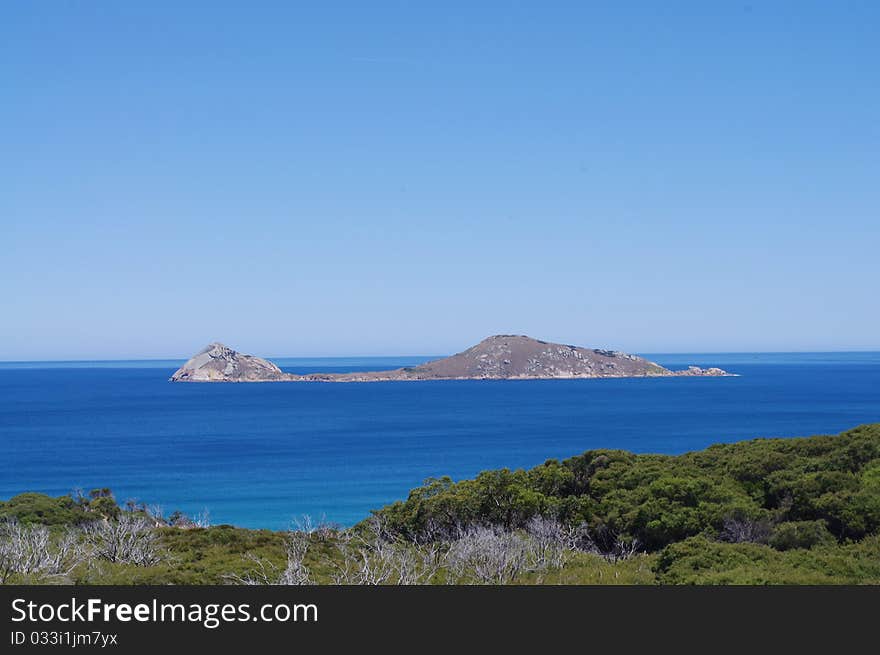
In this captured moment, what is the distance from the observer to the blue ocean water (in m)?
57.8

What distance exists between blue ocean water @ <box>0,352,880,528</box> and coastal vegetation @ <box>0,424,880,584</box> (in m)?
20.0

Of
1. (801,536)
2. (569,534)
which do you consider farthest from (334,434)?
(801,536)

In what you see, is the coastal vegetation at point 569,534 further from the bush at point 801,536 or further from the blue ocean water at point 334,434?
the blue ocean water at point 334,434

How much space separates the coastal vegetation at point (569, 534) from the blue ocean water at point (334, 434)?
19965 millimetres

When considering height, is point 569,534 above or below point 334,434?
above

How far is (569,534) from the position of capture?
25.7 metres

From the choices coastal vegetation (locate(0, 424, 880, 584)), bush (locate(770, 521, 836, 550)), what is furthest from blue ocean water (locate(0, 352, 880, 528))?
bush (locate(770, 521, 836, 550))

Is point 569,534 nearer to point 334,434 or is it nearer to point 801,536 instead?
point 801,536

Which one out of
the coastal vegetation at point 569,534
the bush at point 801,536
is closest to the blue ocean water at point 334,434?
the coastal vegetation at point 569,534

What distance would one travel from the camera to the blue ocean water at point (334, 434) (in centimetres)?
5784

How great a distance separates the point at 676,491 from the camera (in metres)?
25.0

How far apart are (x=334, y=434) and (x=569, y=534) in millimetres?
68839
